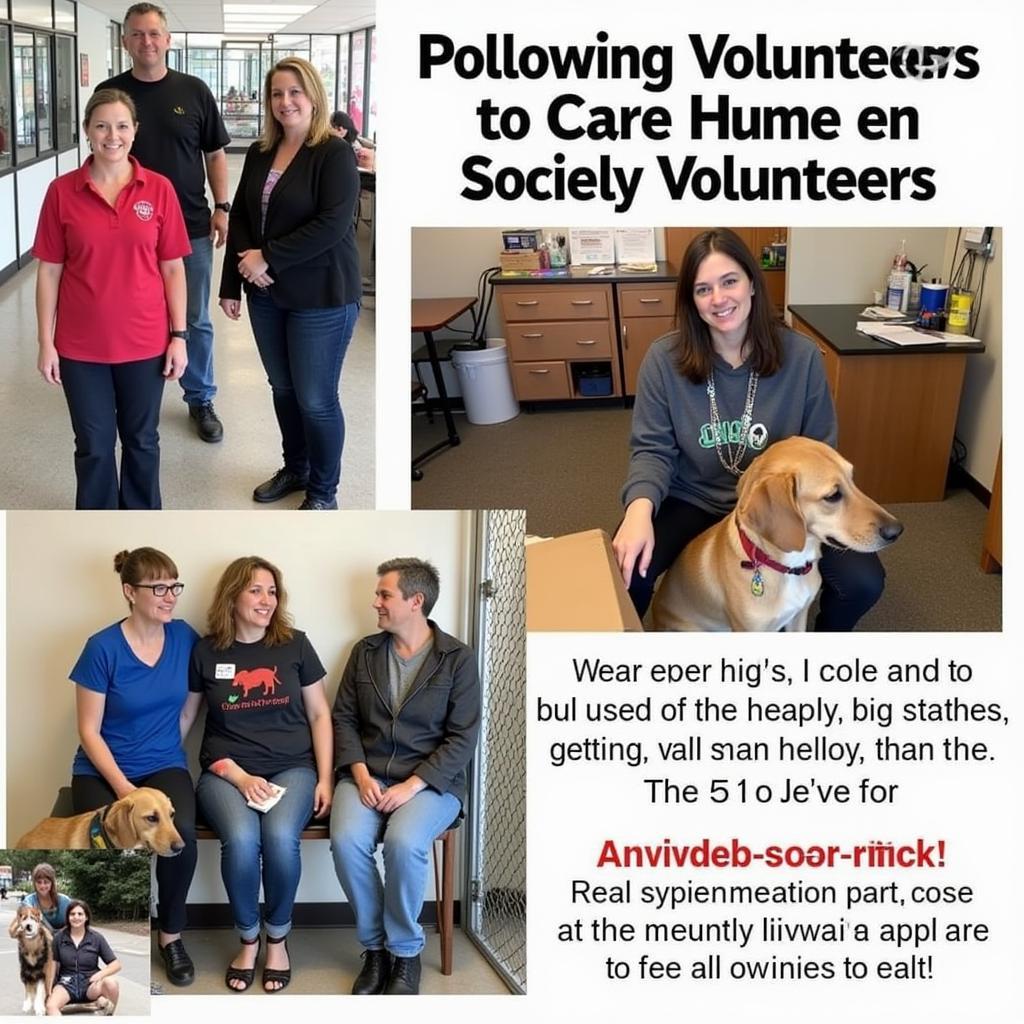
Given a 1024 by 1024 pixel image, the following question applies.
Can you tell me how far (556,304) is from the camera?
4332mm

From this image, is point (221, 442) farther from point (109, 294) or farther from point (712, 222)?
point (712, 222)

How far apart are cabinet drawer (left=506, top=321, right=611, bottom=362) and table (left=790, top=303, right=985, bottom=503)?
1.01 metres

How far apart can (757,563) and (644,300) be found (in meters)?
2.57

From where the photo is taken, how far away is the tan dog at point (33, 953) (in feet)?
5.56

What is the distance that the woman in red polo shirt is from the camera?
7.00 feet

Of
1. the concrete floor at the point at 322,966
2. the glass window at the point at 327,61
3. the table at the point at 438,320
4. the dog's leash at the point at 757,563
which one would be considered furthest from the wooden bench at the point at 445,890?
the glass window at the point at 327,61

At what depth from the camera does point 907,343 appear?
3.34 metres

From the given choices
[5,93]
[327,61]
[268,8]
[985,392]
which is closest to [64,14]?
[5,93]

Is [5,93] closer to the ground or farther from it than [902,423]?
farther from it

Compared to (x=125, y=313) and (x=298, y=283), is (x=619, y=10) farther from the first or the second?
(x=125, y=313)

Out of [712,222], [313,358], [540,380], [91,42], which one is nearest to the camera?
[712,222]

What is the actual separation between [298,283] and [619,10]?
2.91 ft

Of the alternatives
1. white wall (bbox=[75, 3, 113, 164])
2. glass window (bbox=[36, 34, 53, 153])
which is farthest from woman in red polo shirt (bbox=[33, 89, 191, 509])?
glass window (bbox=[36, 34, 53, 153])

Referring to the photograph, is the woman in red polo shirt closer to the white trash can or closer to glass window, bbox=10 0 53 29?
the white trash can
